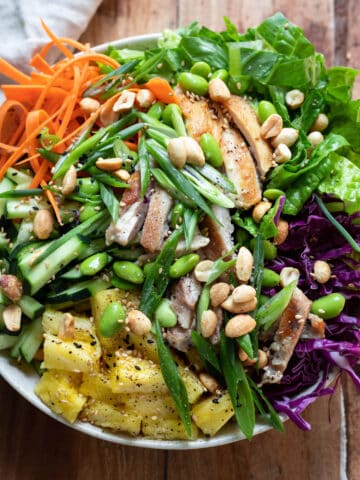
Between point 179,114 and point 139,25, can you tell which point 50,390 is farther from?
point 139,25

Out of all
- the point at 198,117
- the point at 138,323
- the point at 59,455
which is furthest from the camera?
the point at 59,455

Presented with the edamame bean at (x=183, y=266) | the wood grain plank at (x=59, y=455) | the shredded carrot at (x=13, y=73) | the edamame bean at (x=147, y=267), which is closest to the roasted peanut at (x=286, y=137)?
the edamame bean at (x=183, y=266)

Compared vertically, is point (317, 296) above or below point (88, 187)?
below

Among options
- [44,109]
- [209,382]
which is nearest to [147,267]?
[209,382]

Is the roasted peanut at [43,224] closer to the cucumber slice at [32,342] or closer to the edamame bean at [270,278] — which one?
the cucumber slice at [32,342]

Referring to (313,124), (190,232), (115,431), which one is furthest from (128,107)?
(115,431)

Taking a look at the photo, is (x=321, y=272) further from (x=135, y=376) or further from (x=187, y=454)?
(x=187, y=454)
